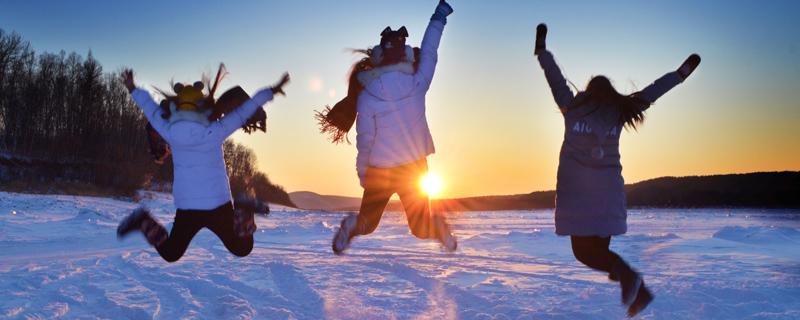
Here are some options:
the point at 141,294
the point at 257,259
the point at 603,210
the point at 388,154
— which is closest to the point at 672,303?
the point at 603,210

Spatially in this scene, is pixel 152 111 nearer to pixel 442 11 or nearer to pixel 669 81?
pixel 442 11

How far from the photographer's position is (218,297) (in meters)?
5.09

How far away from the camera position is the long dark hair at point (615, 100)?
152 inches

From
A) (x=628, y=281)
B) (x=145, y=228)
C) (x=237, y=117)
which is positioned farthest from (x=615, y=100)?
(x=145, y=228)

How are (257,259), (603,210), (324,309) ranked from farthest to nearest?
(257,259) → (324,309) → (603,210)

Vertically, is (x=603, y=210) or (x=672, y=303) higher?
(x=603, y=210)

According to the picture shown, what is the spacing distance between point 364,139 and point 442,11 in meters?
1.16

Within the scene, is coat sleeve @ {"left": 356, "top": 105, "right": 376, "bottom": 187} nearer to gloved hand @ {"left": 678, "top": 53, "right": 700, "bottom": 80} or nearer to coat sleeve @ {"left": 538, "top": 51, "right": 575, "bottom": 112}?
Answer: coat sleeve @ {"left": 538, "top": 51, "right": 575, "bottom": 112}

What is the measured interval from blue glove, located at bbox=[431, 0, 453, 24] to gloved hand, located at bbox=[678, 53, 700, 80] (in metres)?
1.71

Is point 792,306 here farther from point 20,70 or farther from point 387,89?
point 20,70

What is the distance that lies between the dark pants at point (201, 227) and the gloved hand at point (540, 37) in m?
2.69

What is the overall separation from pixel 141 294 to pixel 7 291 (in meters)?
1.16

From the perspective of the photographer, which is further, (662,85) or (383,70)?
(383,70)

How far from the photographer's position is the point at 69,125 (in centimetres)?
3669
